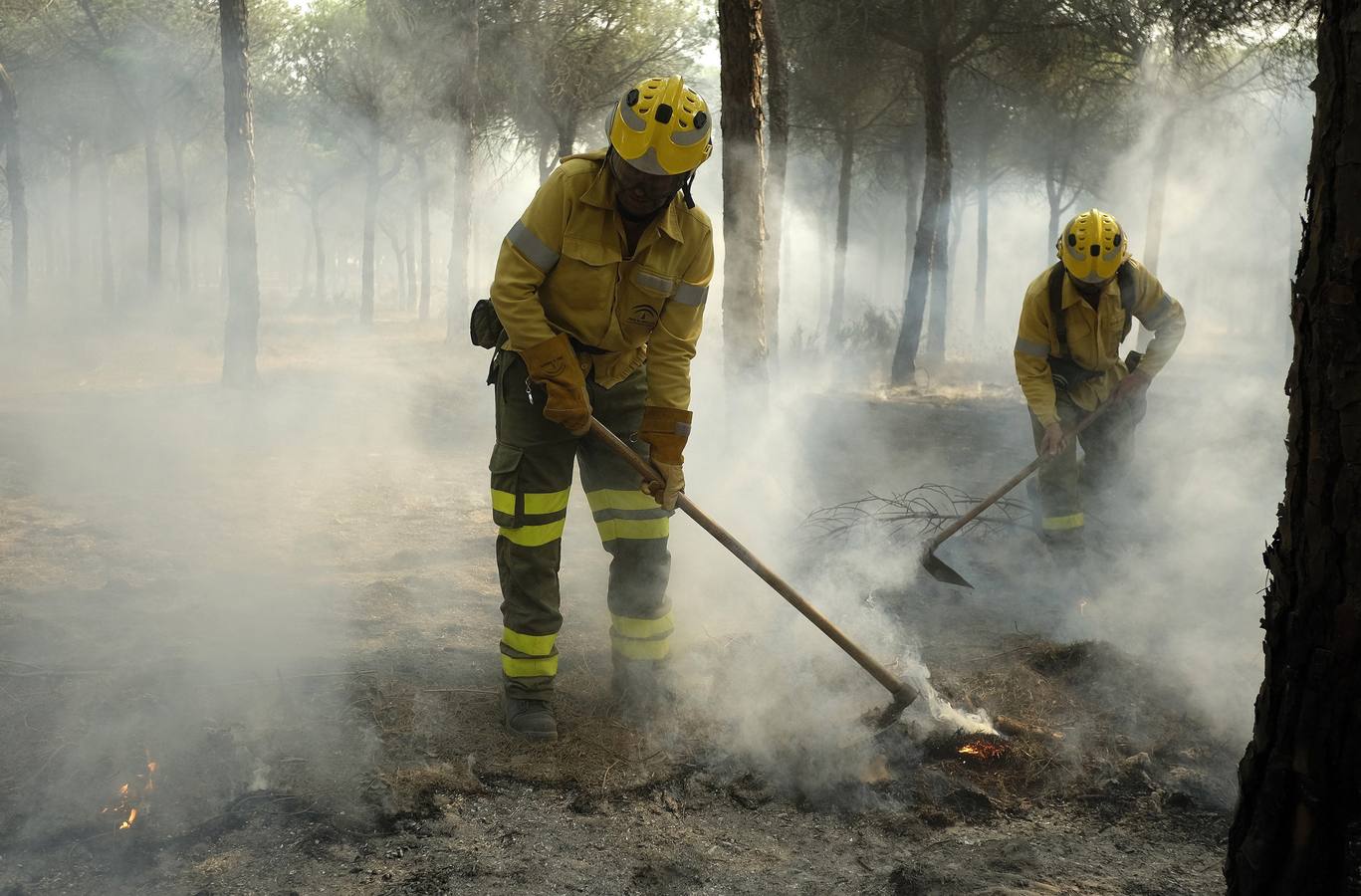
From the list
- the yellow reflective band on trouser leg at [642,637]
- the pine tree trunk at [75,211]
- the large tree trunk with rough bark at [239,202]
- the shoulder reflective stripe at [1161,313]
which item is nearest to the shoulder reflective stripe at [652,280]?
the yellow reflective band on trouser leg at [642,637]

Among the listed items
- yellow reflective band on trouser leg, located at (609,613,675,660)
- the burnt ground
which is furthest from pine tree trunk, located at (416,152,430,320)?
yellow reflective band on trouser leg, located at (609,613,675,660)

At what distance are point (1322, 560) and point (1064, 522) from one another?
3.43 metres

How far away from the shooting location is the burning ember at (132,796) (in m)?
2.44

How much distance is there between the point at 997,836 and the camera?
8.41 ft

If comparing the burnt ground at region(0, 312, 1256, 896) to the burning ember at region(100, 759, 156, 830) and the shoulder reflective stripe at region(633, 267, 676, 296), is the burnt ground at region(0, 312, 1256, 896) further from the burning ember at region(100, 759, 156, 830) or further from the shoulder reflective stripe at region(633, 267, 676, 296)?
the shoulder reflective stripe at region(633, 267, 676, 296)

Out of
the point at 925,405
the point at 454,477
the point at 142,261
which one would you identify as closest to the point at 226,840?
the point at 454,477

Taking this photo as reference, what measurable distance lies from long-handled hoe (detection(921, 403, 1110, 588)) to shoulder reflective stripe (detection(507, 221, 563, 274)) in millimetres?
2502

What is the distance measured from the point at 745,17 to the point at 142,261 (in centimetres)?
3182

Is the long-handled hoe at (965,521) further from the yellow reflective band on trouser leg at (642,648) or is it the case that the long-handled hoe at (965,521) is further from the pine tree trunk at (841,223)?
the pine tree trunk at (841,223)

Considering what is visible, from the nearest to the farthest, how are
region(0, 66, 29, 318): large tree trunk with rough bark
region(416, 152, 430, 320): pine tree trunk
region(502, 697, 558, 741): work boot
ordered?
region(502, 697, 558, 741): work boot → region(0, 66, 29, 318): large tree trunk with rough bark → region(416, 152, 430, 320): pine tree trunk

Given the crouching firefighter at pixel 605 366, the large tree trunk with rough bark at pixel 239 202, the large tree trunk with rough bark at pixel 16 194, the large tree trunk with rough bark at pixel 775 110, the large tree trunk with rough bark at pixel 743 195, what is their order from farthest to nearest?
→ the large tree trunk with rough bark at pixel 16 194
the large tree trunk with rough bark at pixel 239 202
the large tree trunk with rough bark at pixel 775 110
the large tree trunk with rough bark at pixel 743 195
the crouching firefighter at pixel 605 366

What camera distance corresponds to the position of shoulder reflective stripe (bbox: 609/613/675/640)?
330 cm

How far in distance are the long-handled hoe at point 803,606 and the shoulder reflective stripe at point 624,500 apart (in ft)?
0.47

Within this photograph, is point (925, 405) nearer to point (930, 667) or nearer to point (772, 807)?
point (930, 667)
